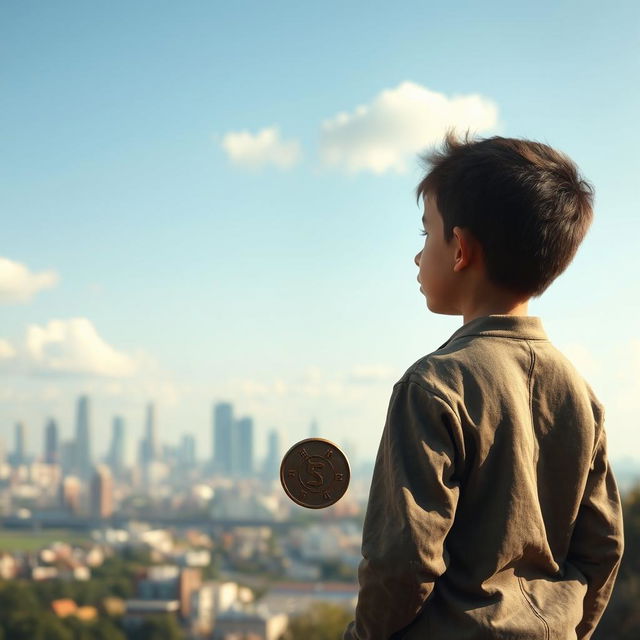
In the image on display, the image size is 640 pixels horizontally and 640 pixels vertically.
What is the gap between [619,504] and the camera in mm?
1030

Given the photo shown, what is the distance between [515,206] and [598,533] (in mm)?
353

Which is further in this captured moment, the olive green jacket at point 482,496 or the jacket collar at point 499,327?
the jacket collar at point 499,327

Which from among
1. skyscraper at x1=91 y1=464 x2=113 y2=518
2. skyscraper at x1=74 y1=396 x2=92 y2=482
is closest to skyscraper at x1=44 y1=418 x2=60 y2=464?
skyscraper at x1=74 y1=396 x2=92 y2=482

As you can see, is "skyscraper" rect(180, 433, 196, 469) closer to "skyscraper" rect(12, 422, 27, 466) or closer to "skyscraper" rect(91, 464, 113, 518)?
"skyscraper" rect(12, 422, 27, 466)

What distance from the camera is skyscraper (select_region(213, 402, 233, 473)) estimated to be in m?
105

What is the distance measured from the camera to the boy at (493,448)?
33.1 inches

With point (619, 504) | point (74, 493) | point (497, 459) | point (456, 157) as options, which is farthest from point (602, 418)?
point (74, 493)

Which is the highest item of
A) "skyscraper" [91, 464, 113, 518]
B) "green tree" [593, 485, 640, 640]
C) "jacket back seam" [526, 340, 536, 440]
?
"jacket back seam" [526, 340, 536, 440]

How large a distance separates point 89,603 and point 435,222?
35.6 m

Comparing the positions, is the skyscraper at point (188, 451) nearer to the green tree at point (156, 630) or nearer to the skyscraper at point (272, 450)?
the skyscraper at point (272, 450)

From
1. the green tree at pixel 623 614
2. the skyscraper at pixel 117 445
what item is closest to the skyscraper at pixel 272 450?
the skyscraper at pixel 117 445

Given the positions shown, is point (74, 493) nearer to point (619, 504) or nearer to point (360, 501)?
point (360, 501)

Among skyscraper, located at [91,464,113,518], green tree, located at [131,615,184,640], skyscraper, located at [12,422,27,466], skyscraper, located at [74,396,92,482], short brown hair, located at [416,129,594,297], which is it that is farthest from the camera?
skyscraper, located at [12,422,27,466]

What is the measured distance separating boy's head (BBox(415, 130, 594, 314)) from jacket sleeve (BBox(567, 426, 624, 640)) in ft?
0.69
